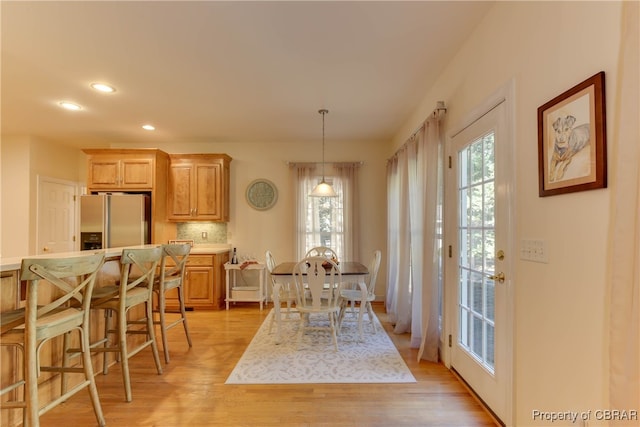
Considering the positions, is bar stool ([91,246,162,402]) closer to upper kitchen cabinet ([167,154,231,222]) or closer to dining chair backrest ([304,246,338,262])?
dining chair backrest ([304,246,338,262])

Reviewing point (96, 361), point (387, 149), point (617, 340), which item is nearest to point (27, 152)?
point (96, 361)

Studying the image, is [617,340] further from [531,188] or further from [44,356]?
[44,356]

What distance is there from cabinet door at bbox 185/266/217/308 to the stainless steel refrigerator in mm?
894

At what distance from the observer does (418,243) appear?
3.28 metres

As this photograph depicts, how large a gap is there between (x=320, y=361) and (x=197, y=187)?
3356mm

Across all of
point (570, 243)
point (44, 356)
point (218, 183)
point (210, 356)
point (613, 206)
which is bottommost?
point (210, 356)

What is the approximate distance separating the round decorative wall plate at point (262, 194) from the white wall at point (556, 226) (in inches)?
148

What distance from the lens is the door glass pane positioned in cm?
210

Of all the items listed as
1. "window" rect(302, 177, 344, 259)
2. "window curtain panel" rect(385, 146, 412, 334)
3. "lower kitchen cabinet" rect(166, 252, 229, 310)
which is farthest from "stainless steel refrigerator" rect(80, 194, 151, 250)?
"window curtain panel" rect(385, 146, 412, 334)

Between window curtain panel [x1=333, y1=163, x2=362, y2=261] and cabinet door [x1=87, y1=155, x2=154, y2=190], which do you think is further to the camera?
window curtain panel [x1=333, y1=163, x2=362, y2=261]

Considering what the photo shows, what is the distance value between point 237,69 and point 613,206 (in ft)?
9.05

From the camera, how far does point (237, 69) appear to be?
2.77 m

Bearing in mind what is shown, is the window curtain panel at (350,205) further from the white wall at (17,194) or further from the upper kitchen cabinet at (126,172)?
the white wall at (17,194)

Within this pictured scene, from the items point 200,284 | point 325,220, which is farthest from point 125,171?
point 325,220
